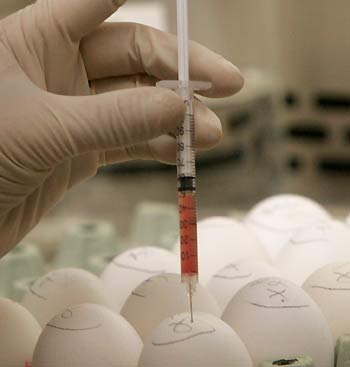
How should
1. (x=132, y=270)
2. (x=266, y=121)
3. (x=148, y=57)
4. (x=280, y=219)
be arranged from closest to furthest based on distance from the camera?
(x=148, y=57)
(x=132, y=270)
(x=280, y=219)
(x=266, y=121)

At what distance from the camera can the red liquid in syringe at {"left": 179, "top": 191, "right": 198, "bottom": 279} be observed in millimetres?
1072

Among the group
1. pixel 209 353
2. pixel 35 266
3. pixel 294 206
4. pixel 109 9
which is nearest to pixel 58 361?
pixel 209 353

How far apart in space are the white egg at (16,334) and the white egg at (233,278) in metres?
0.26

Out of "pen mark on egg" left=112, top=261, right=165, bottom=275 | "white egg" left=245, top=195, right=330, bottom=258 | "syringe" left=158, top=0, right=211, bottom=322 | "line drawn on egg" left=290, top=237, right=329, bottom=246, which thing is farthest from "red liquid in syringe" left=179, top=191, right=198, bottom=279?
"white egg" left=245, top=195, right=330, bottom=258

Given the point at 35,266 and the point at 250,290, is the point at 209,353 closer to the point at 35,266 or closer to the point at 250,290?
the point at 250,290

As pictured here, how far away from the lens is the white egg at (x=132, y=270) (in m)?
1.29

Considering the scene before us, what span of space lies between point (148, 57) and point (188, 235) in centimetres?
26

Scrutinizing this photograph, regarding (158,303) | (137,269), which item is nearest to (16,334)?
(158,303)

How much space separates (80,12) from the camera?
1.07 meters

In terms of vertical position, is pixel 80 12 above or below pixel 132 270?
above

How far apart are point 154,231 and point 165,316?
2.58 feet

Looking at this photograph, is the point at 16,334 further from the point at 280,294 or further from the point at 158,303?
the point at 280,294

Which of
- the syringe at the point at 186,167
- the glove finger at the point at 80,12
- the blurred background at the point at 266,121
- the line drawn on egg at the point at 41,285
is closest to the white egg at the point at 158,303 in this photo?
the syringe at the point at 186,167

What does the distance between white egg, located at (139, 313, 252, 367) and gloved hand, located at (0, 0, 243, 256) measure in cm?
23
